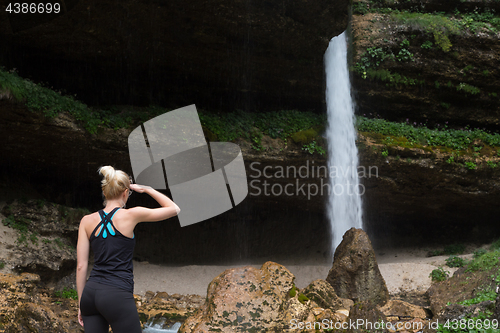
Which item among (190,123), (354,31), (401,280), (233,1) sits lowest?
(401,280)

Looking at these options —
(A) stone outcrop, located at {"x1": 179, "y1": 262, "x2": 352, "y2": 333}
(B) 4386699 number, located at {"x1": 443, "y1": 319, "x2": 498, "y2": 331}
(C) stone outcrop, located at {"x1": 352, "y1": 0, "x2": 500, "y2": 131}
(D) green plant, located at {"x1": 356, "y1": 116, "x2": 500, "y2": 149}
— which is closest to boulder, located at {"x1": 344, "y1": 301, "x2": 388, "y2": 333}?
(A) stone outcrop, located at {"x1": 179, "y1": 262, "x2": 352, "y2": 333}

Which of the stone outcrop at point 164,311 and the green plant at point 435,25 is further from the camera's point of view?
the green plant at point 435,25

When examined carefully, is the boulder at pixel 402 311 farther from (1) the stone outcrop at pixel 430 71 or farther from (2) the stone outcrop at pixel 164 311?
(1) the stone outcrop at pixel 430 71

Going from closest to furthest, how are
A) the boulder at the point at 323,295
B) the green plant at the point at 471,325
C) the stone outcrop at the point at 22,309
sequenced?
the stone outcrop at the point at 22,309, the green plant at the point at 471,325, the boulder at the point at 323,295

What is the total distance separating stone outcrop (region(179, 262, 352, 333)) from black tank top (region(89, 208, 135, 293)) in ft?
4.43

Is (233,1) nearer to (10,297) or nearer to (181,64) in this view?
(181,64)

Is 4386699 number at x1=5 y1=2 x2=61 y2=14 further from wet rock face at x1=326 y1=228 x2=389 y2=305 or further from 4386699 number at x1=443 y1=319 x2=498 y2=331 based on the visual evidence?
4386699 number at x1=443 y1=319 x2=498 y2=331

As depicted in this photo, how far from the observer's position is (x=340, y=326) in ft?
13.8

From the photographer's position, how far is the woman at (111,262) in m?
2.19

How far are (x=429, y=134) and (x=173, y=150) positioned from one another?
330 inches

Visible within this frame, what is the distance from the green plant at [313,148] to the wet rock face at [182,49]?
7.35ft

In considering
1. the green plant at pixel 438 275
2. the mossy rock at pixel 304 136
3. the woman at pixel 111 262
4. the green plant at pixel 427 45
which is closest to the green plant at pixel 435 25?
the green plant at pixel 427 45

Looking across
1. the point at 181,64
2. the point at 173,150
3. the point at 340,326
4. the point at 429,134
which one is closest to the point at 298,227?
the point at 429,134

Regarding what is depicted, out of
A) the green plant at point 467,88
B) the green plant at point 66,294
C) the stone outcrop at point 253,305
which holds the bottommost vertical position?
the green plant at point 66,294
